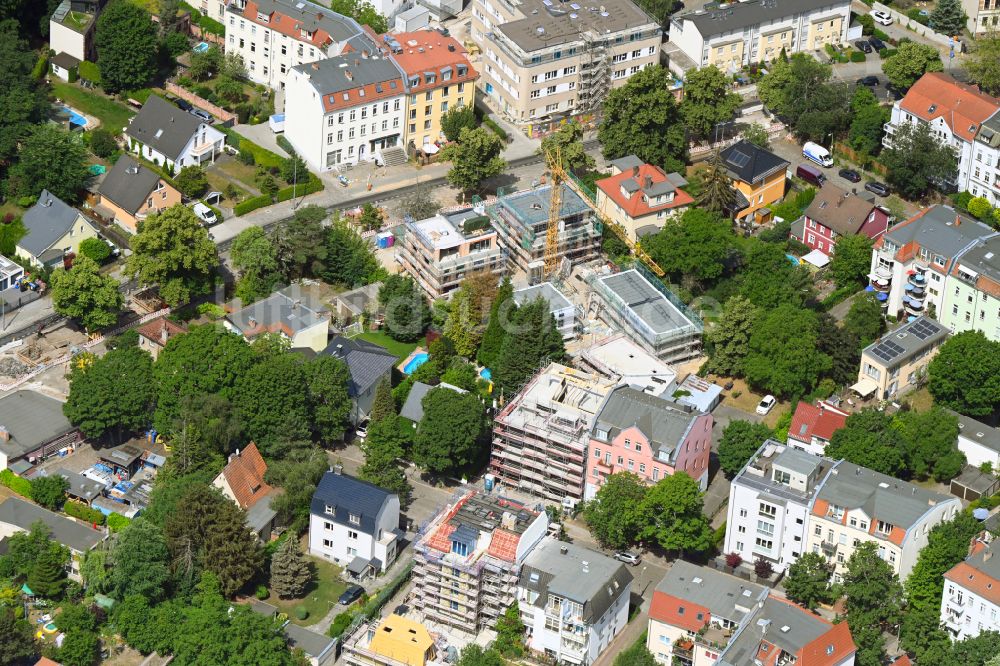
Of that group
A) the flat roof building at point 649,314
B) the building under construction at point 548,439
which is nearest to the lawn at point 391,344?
the building under construction at point 548,439

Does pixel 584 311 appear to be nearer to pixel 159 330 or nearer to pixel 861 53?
pixel 159 330

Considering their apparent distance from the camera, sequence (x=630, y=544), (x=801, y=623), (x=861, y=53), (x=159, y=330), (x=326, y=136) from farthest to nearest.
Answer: (x=861, y=53)
(x=326, y=136)
(x=159, y=330)
(x=630, y=544)
(x=801, y=623)

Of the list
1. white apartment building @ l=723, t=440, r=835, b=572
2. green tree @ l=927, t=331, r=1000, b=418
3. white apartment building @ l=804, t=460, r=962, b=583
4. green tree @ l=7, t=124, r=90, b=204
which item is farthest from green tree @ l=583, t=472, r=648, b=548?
green tree @ l=7, t=124, r=90, b=204

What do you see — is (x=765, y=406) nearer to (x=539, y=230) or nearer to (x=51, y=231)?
(x=539, y=230)

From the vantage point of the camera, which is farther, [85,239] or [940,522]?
[85,239]

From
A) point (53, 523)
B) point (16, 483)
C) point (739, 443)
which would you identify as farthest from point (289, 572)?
point (739, 443)

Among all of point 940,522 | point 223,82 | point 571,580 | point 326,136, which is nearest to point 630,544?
point 571,580

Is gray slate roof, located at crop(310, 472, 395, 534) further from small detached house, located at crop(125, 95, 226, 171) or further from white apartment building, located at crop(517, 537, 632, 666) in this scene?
small detached house, located at crop(125, 95, 226, 171)
